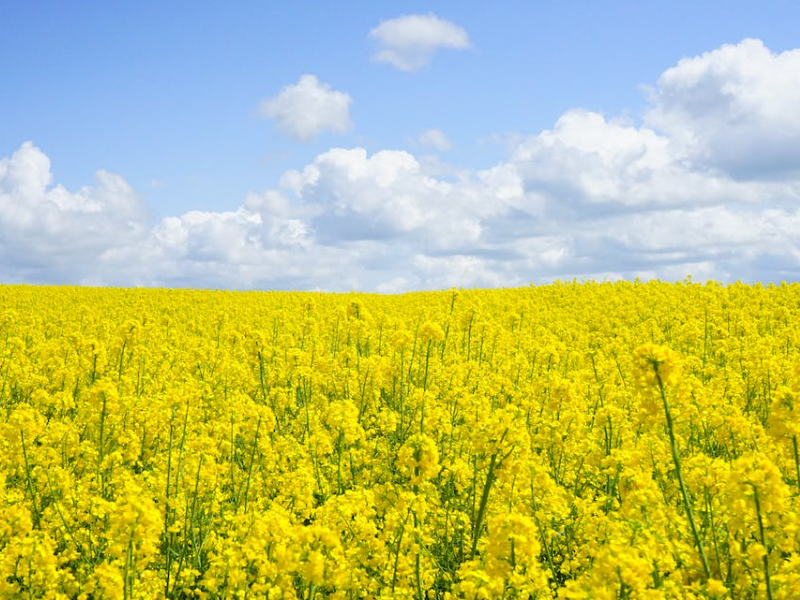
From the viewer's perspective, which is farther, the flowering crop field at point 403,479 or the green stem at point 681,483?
the flowering crop field at point 403,479

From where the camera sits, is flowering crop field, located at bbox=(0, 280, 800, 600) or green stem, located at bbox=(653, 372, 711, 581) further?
flowering crop field, located at bbox=(0, 280, 800, 600)

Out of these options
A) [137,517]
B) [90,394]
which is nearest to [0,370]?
[90,394]

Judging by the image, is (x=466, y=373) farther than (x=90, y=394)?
Yes

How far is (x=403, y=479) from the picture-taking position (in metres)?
7.49

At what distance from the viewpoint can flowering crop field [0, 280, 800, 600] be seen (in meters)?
3.86

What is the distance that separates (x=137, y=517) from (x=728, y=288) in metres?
23.2

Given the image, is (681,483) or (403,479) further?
(403,479)

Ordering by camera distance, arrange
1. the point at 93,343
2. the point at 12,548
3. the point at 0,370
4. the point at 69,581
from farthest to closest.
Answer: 1. the point at 0,370
2. the point at 93,343
3. the point at 69,581
4. the point at 12,548

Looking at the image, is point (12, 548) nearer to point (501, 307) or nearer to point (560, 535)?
point (560, 535)

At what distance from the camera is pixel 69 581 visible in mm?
4922

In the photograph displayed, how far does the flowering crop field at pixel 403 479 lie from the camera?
3855mm

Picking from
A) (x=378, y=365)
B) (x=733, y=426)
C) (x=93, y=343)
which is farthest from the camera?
(x=378, y=365)

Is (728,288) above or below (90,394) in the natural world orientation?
above

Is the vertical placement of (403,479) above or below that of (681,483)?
below
